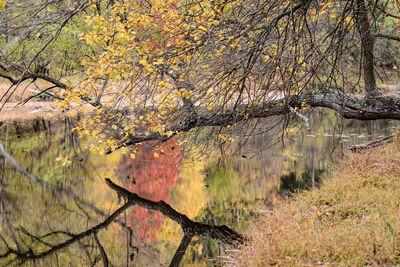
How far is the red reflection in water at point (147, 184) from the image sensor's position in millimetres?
8156

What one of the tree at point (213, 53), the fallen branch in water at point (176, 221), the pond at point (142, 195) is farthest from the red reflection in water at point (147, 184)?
the tree at point (213, 53)

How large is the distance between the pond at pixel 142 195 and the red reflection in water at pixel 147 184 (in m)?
0.02

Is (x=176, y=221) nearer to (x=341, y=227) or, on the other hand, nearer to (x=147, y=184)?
(x=147, y=184)

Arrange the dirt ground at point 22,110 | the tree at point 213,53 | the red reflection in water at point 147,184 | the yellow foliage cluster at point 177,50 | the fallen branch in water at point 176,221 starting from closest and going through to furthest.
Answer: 1. the tree at point 213,53
2. the yellow foliage cluster at point 177,50
3. the fallen branch in water at point 176,221
4. the red reflection in water at point 147,184
5. the dirt ground at point 22,110

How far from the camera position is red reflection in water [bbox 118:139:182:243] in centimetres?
816

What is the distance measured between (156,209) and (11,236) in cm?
305

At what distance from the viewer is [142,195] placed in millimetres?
10445

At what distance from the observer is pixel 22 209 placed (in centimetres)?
938

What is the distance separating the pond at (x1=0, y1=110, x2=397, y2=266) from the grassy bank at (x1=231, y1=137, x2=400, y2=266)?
40.9 inches

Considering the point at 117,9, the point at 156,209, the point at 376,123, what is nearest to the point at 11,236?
the point at 156,209

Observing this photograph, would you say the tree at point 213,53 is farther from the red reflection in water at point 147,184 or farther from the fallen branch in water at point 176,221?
the fallen branch in water at point 176,221

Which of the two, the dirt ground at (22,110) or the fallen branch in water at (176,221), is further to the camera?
the dirt ground at (22,110)

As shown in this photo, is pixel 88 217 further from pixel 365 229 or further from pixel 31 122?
pixel 31 122

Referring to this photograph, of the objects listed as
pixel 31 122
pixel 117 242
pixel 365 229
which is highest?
pixel 31 122
